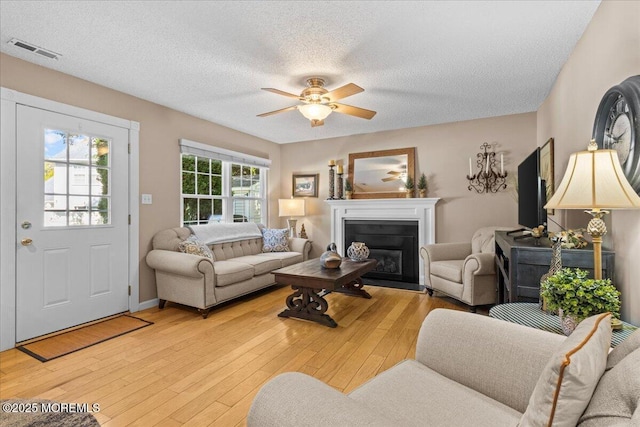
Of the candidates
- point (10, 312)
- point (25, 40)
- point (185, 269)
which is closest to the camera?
point (25, 40)

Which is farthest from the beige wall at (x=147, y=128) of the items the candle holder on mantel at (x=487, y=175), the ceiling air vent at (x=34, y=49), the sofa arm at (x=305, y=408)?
the candle holder on mantel at (x=487, y=175)

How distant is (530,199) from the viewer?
2859 mm

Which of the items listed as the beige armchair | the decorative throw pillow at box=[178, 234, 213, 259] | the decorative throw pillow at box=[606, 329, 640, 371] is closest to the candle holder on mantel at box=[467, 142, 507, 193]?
the beige armchair

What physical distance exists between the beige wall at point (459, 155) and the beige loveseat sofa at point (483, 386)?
337cm

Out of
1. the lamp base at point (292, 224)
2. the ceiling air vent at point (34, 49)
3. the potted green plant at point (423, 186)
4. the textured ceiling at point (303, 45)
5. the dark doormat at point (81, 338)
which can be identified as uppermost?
the ceiling air vent at point (34, 49)

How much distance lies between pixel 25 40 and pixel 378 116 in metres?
3.52

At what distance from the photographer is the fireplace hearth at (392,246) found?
470 cm

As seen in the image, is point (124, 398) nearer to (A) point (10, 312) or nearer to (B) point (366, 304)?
(A) point (10, 312)

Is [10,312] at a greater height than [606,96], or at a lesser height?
lesser

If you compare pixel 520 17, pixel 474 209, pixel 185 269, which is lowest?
pixel 185 269

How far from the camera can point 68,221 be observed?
2.95 meters

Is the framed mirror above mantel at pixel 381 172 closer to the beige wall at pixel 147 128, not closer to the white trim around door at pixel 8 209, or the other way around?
the beige wall at pixel 147 128

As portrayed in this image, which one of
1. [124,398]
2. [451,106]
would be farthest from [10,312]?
[451,106]

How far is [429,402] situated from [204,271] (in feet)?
8.54
